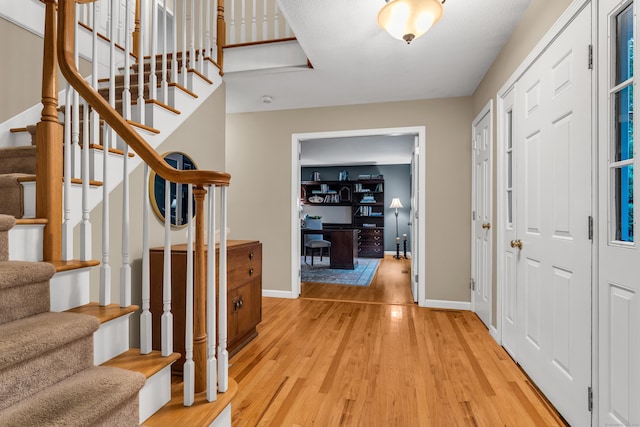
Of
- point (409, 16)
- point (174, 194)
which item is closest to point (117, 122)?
point (174, 194)

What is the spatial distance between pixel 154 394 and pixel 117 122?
1099 mm

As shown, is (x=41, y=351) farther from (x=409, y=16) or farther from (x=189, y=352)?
(x=409, y=16)

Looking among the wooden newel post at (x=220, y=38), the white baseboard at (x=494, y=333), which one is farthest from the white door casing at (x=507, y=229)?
the wooden newel post at (x=220, y=38)

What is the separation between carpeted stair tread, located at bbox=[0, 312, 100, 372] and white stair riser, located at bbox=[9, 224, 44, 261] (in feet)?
0.95

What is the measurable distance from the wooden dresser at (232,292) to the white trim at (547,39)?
7.63ft

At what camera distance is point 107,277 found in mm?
1409

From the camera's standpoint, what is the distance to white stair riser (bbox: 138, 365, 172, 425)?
122cm

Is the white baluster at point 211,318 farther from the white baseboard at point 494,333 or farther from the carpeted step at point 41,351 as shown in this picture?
the white baseboard at point 494,333

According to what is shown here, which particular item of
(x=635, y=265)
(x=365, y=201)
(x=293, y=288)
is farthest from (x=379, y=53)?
(x=365, y=201)

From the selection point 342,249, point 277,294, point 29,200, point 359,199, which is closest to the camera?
point 29,200

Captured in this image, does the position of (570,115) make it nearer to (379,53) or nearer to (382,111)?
(379,53)

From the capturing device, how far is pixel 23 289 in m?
1.15

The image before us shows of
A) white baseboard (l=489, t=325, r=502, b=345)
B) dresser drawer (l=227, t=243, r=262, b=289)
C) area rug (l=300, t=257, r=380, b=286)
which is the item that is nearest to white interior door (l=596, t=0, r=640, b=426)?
white baseboard (l=489, t=325, r=502, b=345)

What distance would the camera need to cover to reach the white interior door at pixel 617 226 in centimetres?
121
